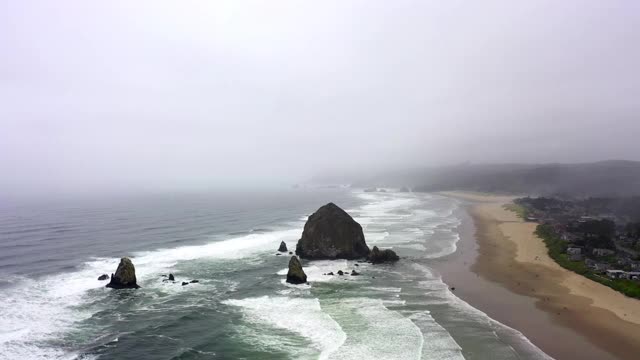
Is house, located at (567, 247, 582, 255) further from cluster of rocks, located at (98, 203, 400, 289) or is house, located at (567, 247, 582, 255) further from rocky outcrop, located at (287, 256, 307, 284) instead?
rocky outcrop, located at (287, 256, 307, 284)

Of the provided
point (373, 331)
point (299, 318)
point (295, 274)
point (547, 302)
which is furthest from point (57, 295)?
point (547, 302)

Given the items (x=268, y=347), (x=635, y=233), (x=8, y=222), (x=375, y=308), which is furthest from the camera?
(x=8, y=222)

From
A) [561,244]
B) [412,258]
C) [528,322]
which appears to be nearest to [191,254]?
[412,258]

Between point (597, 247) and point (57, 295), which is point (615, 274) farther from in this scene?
point (57, 295)

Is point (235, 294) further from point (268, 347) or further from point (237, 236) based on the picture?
point (237, 236)

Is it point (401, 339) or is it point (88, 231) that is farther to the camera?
point (88, 231)

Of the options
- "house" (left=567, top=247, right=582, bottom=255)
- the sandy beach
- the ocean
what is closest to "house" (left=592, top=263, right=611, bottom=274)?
the sandy beach

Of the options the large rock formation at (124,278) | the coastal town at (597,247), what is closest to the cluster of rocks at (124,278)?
the large rock formation at (124,278)
